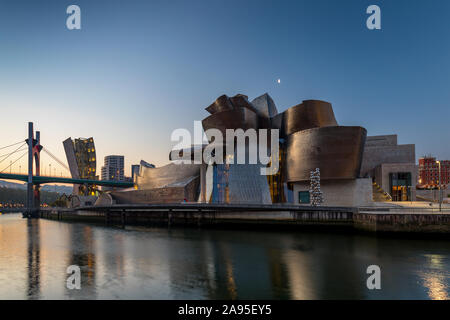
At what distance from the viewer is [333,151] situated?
38.6 m

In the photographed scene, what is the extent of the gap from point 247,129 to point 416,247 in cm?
2993

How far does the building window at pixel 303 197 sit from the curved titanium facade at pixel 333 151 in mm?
3903

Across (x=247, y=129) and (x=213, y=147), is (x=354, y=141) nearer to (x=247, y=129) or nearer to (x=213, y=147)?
(x=247, y=129)

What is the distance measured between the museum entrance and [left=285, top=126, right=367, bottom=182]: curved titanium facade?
11.3 metres

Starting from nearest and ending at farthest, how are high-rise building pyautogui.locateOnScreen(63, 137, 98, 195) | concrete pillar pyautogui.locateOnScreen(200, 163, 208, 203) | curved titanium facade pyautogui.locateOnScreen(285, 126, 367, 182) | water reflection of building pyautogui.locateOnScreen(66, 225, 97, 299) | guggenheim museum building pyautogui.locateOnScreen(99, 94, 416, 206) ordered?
water reflection of building pyautogui.locateOnScreen(66, 225, 97, 299)
curved titanium facade pyautogui.locateOnScreen(285, 126, 367, 182)
guggenheim museum building pyautogui.locateOnScreen(99, 94, 416, 206)
concrete pillar pyautogui.locateOnScreen(200, 163, 208, 203)
high-rise building pyautogui.locateOnScreen(63, 137, 98, 195)

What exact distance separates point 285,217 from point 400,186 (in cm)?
2341

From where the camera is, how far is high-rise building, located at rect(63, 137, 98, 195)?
92938 millimetres

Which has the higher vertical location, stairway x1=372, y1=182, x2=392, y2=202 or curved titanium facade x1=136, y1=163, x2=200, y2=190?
curved titanium facade x1=136, y1=163, x2=200, y2=190

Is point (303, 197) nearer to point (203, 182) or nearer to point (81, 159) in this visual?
point (203, 182)

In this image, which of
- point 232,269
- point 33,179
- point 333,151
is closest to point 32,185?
point 33,179

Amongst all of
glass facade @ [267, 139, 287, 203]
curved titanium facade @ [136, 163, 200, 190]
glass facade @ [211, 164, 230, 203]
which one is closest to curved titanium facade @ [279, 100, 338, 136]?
glass facade @ [267, 139, 287, 203]

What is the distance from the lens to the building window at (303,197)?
43922 millimetres

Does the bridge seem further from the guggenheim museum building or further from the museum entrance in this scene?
the museum entrance
